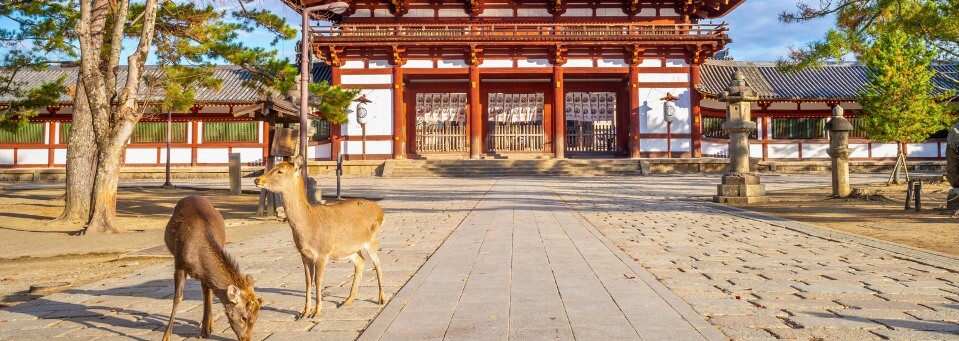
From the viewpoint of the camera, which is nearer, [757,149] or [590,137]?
[757,149]

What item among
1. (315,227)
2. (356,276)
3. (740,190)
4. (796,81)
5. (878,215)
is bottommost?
(878,215)

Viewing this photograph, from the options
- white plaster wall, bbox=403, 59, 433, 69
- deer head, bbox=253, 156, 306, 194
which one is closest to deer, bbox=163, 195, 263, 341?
deer head, bbox=253, 156, 306, 194

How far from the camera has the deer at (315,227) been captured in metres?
3.97

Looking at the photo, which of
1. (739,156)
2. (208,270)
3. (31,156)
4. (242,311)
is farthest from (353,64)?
(242,311)

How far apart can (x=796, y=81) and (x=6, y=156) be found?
35495 mm

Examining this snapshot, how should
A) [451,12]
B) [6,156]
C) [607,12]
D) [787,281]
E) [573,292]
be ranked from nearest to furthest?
[573,292]
[787,281]
[6,156]
[607,12]
[451,12]

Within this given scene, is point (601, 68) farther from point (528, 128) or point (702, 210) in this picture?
point (702, 210)

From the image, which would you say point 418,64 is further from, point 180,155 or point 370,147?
point 180,155

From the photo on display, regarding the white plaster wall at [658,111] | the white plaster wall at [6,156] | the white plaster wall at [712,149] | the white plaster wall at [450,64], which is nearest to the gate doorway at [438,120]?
the white plaster wall at [450,64]

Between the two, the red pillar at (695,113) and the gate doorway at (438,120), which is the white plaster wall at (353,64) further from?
the red pillar at (695,113)

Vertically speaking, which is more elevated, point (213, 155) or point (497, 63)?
point (497, 63)

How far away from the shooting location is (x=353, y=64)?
26.5 metres

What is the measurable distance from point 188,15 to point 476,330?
36.4ft

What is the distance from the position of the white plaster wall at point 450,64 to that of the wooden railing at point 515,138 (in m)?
3.38
